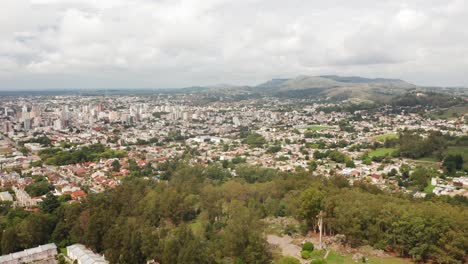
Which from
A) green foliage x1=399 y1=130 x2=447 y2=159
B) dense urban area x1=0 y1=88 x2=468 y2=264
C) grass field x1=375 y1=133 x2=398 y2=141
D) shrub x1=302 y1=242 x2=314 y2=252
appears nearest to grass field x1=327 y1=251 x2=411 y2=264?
dense urban area x1=0 y1=88 x2=468 y2=264

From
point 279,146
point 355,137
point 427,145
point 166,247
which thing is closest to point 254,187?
point 166,247

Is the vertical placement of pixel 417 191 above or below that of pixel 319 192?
below

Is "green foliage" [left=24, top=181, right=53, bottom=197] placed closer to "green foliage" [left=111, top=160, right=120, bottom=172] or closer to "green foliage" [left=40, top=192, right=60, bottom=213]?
"green foliage" [left=111, top=160, right=120, bottom=172]

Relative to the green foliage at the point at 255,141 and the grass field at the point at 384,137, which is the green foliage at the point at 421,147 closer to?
the grass field at the point at 384,137

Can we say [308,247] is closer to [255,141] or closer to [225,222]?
[225,222]

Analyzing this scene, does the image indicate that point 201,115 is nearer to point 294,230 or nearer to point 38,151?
point 38,151
